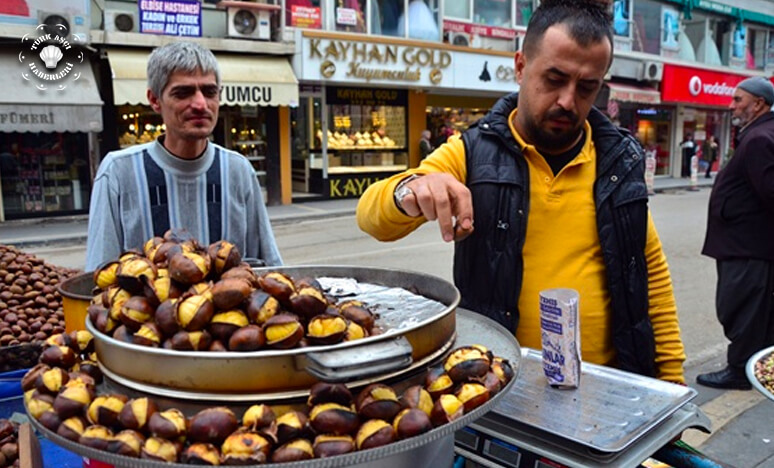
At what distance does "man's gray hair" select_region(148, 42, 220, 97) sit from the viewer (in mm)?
2572

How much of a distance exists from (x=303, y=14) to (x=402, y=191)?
49.1 feet

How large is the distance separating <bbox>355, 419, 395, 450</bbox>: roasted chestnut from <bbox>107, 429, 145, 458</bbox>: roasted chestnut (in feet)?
1.24

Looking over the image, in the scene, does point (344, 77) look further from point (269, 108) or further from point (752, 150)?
point (752, 150)

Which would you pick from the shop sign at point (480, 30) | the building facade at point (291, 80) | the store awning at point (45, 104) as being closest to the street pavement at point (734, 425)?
the building facade at point (291, 80)

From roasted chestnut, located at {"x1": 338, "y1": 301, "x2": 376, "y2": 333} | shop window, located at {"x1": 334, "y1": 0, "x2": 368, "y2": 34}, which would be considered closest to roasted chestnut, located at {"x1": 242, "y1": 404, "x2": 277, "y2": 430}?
roasted chestnut, located at {"x1": 338, "y1": 301, "x2": 376, "y2": 333}

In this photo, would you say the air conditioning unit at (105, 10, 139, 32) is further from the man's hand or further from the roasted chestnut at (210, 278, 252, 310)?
the roasted chestnut at (210, 278, 252, 310)

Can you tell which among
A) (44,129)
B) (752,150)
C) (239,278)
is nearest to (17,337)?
(239,278)

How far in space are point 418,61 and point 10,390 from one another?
15.7m

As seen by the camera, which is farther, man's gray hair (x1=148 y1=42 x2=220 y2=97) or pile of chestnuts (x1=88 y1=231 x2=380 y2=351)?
man's gray hair (x1=148 y1=42 x2=220 y2=97)

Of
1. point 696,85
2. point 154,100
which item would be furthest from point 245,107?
point 696,85

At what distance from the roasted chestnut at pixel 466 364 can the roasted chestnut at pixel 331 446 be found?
287 millimetres

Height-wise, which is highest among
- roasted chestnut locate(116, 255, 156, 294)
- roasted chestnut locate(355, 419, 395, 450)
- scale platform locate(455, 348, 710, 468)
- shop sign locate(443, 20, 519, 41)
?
shop sign locate(443, 20, 519, 41)

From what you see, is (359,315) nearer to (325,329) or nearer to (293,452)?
(325,329)

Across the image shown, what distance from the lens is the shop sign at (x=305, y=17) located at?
15320mm
